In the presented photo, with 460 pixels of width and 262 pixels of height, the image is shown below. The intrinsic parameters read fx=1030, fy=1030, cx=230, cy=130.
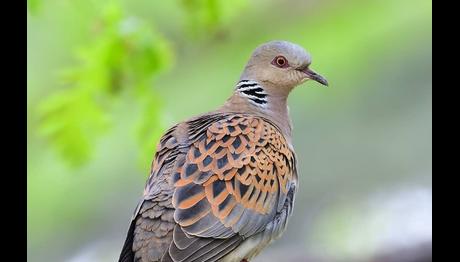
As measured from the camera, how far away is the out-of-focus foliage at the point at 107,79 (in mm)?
6102

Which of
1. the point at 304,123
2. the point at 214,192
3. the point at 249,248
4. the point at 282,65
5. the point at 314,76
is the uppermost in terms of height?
the point at 304,123

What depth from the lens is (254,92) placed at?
619 cm

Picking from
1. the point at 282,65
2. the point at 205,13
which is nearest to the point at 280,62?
the point at 282,65

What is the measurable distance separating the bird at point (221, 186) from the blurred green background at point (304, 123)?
0.59m

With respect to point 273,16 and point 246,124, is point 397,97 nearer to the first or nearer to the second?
point 273,16

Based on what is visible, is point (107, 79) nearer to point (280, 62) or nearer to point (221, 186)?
point (280, 62)

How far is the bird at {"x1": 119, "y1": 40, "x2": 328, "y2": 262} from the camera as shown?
528 centimetres

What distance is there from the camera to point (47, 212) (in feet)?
33.9

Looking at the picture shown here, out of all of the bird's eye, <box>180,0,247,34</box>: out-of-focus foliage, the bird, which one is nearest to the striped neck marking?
the bird

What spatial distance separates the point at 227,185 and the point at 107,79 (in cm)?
116

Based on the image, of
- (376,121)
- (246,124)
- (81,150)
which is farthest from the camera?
(376,121)

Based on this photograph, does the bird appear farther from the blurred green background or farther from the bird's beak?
the blurred green background
